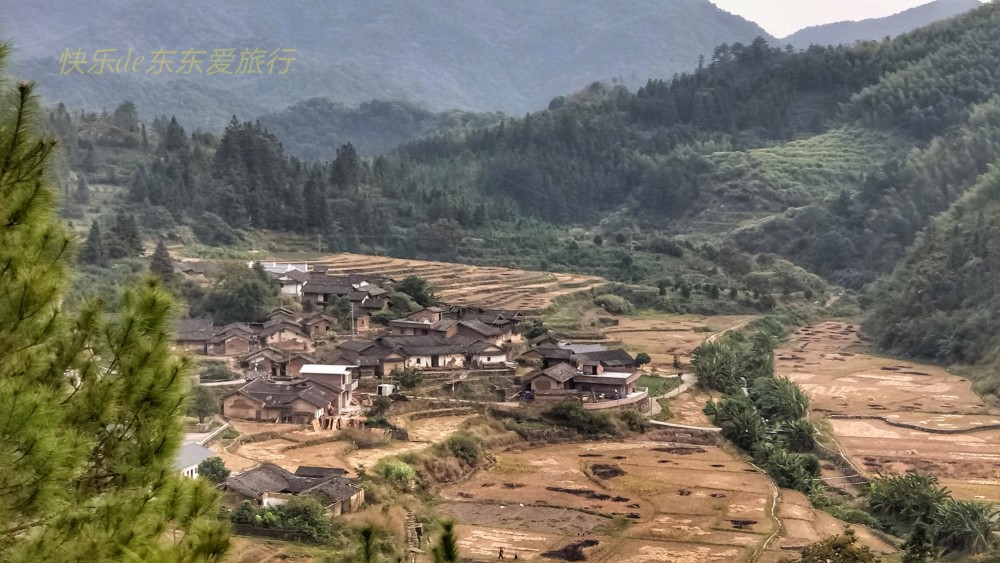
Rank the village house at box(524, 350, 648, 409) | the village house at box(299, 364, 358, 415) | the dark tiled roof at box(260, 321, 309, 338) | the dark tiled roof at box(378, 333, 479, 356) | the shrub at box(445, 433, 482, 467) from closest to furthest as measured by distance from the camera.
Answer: the shrub at box(445, 433, 482, 467), the village house at box(299, 364, 358, 415), the village house at box(524, 350, 648, 409), the dark tiled roof at box(378, 333, 479, 356), the dark tiled roof at box(260, 321, 309, 338)

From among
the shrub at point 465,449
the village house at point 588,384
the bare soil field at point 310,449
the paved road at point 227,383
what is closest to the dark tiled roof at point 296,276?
the paved road at point 227,383

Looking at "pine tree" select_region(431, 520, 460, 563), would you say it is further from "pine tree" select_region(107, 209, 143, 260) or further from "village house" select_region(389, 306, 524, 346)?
"pine tree" select_region(107, 209, 143, 260)

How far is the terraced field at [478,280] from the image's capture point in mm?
43531

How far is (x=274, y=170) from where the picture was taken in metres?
53.8

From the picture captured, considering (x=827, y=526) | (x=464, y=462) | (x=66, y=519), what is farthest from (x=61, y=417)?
(x=464, y=462)

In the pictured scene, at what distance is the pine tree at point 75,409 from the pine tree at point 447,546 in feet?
3.71

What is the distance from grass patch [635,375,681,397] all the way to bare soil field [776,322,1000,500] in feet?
13.0

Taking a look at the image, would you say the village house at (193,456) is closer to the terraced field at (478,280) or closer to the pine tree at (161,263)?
the pine tree at (161,263)

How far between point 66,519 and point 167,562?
0.88m

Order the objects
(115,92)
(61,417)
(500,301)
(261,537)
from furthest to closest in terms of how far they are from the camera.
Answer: (115,92) < (500,301) < (261,537) < (61,417)

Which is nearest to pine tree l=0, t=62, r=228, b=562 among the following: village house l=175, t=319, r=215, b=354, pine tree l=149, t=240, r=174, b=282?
village house l=175, t=319, r=215, b=354

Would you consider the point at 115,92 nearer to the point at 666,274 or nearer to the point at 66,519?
the point at 666,274

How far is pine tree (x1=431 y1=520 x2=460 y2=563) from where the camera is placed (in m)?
6.27

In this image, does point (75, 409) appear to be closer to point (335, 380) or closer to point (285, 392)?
point (285, 392)
